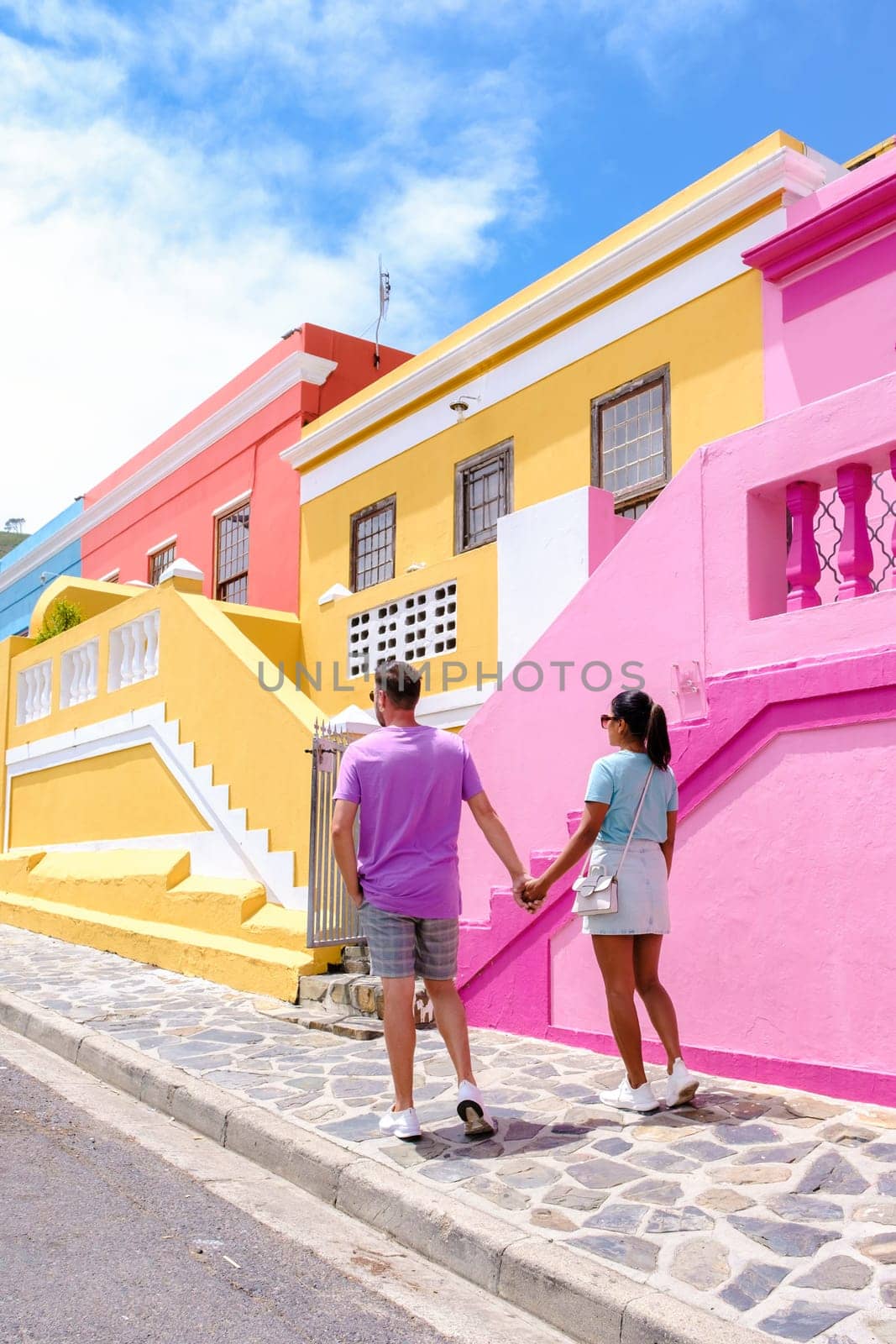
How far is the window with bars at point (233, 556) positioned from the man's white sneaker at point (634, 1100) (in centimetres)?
1093

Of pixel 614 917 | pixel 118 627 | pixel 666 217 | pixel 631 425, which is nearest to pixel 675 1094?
pixel 614 917

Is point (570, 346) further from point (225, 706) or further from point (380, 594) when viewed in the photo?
point (225, 706)

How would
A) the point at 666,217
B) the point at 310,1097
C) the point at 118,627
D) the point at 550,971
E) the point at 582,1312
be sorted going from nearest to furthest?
the point at 582,1312 < the point at 310,1097 < the point at 550,971 < the point at 666,217 < the point at 118,627

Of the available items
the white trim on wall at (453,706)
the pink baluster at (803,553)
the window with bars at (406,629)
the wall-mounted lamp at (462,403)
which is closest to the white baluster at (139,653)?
the window with bars at (406,629)

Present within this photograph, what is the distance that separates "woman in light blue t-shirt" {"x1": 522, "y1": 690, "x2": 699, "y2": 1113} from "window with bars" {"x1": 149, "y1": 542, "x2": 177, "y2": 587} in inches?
515

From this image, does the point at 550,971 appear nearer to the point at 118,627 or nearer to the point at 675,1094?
the point at 675,1094

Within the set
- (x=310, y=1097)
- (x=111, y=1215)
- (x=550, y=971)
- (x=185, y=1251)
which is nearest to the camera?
(x=185, y=1251)

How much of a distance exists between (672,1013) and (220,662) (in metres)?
5.42

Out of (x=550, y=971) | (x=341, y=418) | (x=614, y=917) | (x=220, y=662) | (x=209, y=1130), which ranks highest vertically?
(x=341, y=418)

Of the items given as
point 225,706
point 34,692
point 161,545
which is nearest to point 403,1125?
point 225,706

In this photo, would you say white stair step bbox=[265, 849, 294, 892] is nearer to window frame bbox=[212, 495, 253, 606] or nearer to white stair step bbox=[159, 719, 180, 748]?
white stair step bbox=[159, 719, 180, 748]

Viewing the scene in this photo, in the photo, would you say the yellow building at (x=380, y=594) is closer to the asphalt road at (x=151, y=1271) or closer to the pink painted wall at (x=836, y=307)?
the pink painted wall at (x=836, y=307)

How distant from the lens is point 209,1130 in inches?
189

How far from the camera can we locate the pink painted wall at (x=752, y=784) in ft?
15.0
